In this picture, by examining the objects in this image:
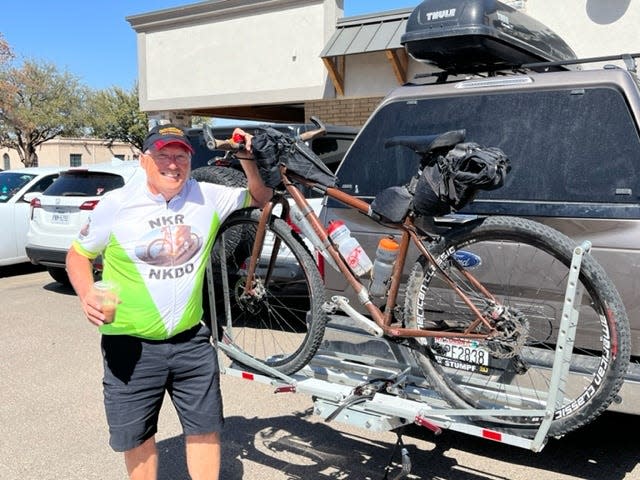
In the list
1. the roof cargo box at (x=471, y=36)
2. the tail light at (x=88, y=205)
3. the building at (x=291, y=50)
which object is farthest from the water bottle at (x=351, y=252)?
the building at (x=291, y=50)

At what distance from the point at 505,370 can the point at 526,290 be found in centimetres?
44

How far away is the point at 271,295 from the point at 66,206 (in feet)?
18.2

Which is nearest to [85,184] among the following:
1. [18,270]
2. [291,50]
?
[18,270]

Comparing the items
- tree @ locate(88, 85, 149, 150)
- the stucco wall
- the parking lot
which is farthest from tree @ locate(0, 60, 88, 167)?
the parking lot

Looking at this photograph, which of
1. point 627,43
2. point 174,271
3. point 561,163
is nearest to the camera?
point 174,271

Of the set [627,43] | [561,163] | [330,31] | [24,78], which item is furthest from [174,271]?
[24,78]

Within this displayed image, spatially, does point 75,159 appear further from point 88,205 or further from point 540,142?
point 540,142

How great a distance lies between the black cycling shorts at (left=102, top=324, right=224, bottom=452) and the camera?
9.40 feet

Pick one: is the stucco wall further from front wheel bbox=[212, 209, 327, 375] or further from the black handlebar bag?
the black handlebar bag

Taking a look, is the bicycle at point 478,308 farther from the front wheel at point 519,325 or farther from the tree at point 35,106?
the tree at point 35,106

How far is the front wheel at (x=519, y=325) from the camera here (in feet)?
8.48

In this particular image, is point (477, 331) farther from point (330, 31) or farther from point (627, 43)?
point (330, 31)

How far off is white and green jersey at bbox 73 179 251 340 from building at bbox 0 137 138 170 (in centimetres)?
4772

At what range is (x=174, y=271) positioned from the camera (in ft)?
9.47
